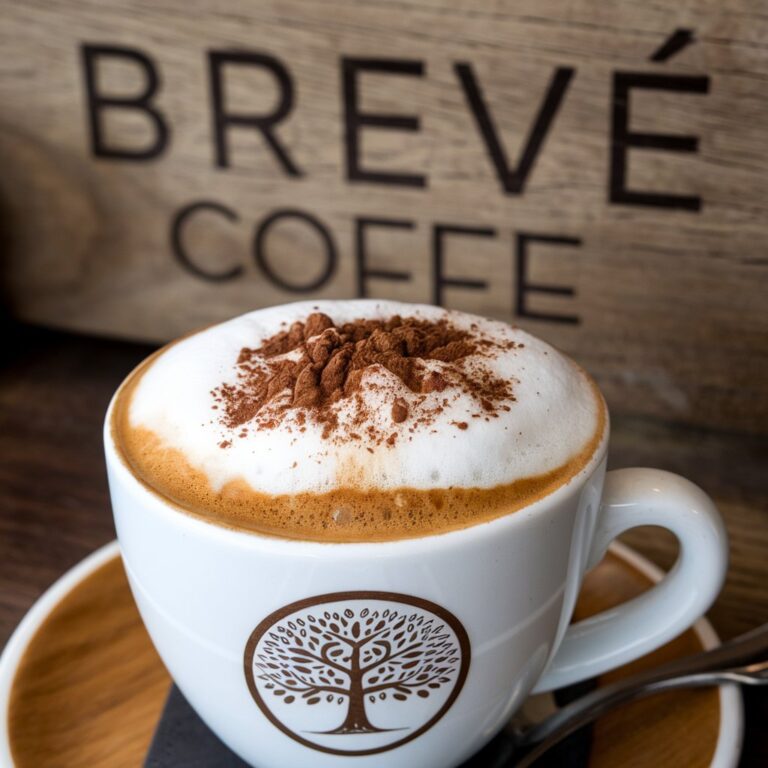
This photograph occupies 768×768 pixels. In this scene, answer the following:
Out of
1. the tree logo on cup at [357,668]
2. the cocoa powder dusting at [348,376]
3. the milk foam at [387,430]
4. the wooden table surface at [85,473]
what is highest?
the cocoa powder dusting at [348,376]

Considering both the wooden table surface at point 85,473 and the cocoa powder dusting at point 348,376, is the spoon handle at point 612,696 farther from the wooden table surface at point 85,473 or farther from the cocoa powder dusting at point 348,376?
the cocoa powder dusting at point 348,376

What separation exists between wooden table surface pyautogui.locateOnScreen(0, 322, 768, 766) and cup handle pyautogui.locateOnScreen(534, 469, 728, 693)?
151 mm

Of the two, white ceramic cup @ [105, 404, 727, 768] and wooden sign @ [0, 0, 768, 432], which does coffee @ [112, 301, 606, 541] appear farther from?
wooden sign @ [0, 0, 768, 432]

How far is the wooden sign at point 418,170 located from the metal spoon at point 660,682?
1.61 feet

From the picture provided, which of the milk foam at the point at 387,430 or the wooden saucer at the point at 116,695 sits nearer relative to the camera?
the milk foam at the point at 387,430

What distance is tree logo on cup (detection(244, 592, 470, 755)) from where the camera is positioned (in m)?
0.61

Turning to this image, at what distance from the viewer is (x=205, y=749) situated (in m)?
0.76

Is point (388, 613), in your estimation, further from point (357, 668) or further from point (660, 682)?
point (660, 682)

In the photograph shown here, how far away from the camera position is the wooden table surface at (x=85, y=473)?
3.24 feet

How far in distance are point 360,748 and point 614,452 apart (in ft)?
2.11

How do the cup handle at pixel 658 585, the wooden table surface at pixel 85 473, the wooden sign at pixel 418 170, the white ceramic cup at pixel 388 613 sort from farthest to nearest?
1. the wooden sign at pixel 418 170
2. the wooden table surface at pixel 85 473
3. the cup handle at pixel 658 585
4. the white ceramic cup at pixel 388 613

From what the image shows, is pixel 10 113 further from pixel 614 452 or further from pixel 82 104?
pixel 614 452

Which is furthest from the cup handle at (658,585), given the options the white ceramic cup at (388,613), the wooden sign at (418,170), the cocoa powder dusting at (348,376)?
the wooden sign at (418,170)

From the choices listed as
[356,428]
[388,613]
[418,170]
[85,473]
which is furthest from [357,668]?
[418,170]
